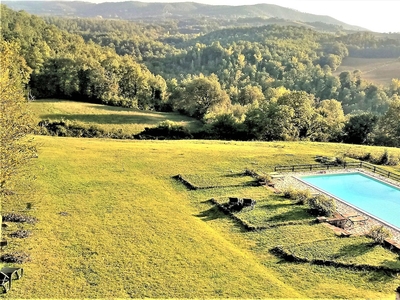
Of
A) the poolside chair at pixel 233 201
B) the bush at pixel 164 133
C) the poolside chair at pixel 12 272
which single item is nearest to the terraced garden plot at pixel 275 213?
the poolside chair at pixel 233 201

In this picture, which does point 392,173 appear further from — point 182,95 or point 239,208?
point 182,95

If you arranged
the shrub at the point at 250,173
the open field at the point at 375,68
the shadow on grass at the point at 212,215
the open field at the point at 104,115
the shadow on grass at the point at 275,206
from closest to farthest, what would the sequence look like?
the shadow on grass at the point at 212,215
the shadow on grass at the point at 275,206
the shrub at the point at 250,173
the open field at the point at 104,115
the open field at the point at 375,68

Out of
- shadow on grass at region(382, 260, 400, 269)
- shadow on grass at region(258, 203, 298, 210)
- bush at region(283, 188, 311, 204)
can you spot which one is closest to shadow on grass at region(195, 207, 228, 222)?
shadow on grass at region(258, 203, 298, 210)

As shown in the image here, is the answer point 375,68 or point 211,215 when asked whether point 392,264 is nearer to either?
point 211,215

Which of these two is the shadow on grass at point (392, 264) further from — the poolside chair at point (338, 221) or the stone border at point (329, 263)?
the poolside chair at point (338, 221)

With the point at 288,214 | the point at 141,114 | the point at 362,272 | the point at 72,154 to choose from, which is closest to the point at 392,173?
the point at 288,214
